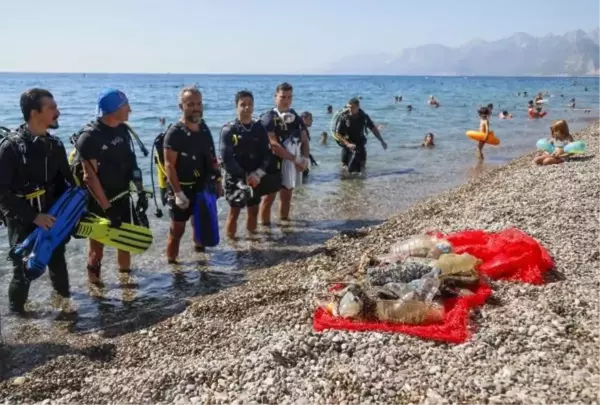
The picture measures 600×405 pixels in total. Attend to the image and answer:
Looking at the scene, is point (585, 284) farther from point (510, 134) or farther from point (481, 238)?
point (510, 134)

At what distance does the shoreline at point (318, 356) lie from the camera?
11.4 feet

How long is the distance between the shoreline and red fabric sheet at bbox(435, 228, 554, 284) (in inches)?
6.5

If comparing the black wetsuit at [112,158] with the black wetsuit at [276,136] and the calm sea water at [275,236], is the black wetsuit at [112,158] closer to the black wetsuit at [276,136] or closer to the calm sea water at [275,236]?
the calm sea water at [275,236]

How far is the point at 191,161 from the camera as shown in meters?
6.46

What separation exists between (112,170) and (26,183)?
0.98 metres

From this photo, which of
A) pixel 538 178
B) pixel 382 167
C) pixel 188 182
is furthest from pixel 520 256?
pixel 382 167

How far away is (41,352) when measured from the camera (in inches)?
194

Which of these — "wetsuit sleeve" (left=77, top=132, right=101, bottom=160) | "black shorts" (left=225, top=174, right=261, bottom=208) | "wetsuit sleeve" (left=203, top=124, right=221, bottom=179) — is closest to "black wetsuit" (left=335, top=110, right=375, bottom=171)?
"black shorts" (left=225, top=174, right=261, bottom=208)

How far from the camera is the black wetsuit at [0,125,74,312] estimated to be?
481 cm

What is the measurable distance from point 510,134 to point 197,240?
61.7 feet

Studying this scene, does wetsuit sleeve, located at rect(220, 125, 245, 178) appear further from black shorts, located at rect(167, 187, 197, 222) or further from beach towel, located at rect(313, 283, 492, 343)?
beach towel, located at rect(313, 283, 492, 343)

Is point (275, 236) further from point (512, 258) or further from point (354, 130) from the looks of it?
point (354, 130)

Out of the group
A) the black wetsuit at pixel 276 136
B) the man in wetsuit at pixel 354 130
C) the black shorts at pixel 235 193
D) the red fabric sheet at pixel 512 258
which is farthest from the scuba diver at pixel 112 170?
the man in wetsuit at pixel 354 130

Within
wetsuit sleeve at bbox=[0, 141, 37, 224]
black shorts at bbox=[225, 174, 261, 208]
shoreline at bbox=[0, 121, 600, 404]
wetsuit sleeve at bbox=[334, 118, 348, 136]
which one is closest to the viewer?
shoreline at bbox=[0, 121, 600, 404]
